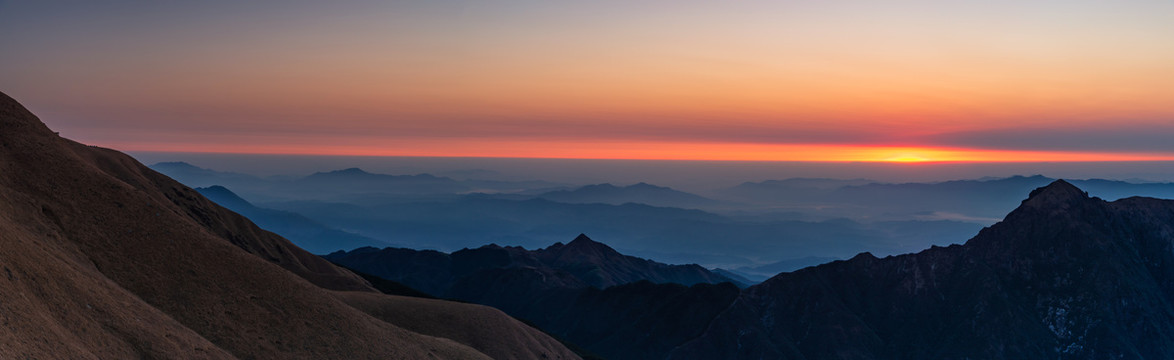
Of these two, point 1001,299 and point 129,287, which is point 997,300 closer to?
point 1001,299

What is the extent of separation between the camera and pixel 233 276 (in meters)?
75.5

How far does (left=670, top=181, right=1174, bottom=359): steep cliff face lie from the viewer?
149m

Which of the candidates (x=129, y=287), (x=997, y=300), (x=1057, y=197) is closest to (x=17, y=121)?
(x=129, y=287)

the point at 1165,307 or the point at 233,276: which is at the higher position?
the point at 233,276

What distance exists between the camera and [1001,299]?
154 m

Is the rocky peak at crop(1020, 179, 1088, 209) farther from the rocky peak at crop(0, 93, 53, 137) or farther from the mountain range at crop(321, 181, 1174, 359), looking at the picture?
the rocky peak at crop(0, 93, 53, 137)

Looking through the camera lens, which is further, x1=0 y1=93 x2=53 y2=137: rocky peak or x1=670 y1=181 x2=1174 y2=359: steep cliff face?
x1=670 y1=181 x2=1174 y2=359: steep cliff face

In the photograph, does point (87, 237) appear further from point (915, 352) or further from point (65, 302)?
point (915, 352)

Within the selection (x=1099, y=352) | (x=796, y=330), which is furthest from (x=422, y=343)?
(x=1099, y=352)

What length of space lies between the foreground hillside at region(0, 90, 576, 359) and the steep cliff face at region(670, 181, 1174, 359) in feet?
302

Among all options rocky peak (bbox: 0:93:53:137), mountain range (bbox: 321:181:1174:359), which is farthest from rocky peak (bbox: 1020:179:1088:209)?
rocky peak (bbox: 0:93:53:137)

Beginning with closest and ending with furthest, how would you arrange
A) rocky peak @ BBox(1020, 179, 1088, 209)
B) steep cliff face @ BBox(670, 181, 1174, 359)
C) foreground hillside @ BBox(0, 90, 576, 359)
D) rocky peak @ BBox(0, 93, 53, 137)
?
foreground hillside @ BBox(0, 90, 576, 359) < rocky peak @ BBox(0, 93, 53, 137) < steep cliff face @ BBox(670, 181, 1174, 359) < rocky peak @ BBox(1020, 179, 1088, 209)

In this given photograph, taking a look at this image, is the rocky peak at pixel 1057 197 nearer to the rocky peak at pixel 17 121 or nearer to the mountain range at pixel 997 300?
the mountain range at pixel 997 300

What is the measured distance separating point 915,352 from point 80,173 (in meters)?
150
